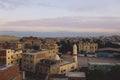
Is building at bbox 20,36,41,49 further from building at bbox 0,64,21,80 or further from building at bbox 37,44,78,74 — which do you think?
building at bbox 0,64,21,80

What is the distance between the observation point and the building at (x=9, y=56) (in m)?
24.7

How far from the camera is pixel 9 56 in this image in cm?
2531

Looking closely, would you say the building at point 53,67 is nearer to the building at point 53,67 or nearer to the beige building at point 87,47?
the building at point 53,67

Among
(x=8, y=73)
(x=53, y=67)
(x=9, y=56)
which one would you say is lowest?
(x=53, y=67)

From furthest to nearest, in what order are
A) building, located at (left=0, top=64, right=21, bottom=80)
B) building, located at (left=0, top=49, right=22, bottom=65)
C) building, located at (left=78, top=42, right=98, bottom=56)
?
building, located at (left=78, top=42, right=98, bottom=56) → building, located at (left=0, top=49, right=22, bottom=65) → building, located at (left=0, top=64, right=21, bottom=80)

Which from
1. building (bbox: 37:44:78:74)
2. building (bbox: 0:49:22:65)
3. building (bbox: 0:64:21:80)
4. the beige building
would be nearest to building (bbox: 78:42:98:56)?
the beige building

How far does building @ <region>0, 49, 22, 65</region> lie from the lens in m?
24.7

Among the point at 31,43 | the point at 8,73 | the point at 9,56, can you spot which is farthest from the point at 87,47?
the point at 8,73

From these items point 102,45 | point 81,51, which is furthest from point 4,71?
point 102,45

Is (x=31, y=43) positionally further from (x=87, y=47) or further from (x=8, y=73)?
(x=8, y=73)

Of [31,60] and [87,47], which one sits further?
[87,47]

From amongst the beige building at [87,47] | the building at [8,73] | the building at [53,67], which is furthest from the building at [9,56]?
the beige building at [87,47]

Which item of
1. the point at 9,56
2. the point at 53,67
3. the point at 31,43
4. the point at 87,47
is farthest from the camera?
the point at 31,43

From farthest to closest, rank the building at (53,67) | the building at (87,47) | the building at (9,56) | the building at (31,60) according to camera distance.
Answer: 1. the building at (87,47)
2. the building at (9,56)
3. the building at (31,60)
4. the building at (53,67)
